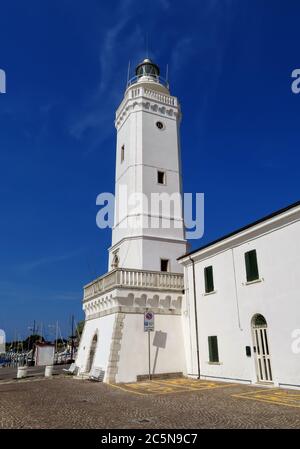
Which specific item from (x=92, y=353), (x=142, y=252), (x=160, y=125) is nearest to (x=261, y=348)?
(x=142, y=252)

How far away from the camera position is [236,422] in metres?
8.62

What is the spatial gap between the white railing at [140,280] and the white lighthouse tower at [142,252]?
2.3 inches

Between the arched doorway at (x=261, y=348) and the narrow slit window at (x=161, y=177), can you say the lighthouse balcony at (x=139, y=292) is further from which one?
the narrow slit window at (x=161, y=177)

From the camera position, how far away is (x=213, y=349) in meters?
18.6

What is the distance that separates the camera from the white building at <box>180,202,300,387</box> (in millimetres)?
14336

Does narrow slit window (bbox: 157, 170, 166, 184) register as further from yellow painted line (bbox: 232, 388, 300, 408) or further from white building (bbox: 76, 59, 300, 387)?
yellow painted line (bbox: 232, 388, 300, 408)

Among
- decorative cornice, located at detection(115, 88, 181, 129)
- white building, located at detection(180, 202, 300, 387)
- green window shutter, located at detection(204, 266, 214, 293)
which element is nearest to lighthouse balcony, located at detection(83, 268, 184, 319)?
white building, located at detection(180, 202, 300, 387)

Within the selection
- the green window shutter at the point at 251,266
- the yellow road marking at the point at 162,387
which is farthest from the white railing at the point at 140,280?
the green window shutter at the point at 251,266

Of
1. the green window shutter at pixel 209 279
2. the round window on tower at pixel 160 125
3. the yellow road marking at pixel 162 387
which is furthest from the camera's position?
the round window on tower at pixel 160 125

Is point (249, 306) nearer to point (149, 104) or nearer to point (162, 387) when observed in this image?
point (162, 387)

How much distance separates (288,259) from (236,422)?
7.90 m

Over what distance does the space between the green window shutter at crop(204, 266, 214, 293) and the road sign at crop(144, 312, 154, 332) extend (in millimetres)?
3481

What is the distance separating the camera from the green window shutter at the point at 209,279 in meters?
19.4
